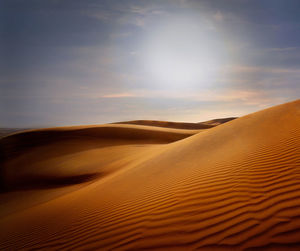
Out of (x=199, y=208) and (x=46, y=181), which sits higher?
(x=199, y=208)

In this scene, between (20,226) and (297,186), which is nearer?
(297,186)

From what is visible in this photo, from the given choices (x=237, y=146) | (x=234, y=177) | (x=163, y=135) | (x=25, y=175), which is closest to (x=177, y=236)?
(x=234, y=177)

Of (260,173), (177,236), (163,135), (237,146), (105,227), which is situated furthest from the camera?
(163,135)

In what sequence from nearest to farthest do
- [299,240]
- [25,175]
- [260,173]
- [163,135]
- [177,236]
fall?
[299,240], [177,236], [260,173], [25,175], [163,135]

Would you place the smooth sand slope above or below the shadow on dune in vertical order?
above

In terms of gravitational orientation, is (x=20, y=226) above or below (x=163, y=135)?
below

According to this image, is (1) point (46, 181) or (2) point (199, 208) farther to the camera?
(1) point (46, 181)

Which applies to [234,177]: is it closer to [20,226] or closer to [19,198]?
[20,226]

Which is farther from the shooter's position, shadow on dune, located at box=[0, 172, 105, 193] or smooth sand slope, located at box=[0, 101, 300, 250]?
shadow on dune, located at box=[0, 172, 105, 193]

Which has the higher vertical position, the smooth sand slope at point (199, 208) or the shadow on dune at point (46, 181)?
the smooth sand slope at point (199, 208)

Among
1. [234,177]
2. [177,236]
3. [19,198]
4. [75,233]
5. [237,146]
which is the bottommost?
[19,198]

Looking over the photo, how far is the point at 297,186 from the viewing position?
8.92ft

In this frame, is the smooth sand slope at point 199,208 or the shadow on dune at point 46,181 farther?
the shadow on dune at point 46,181

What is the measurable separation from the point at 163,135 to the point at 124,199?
16.6 m
